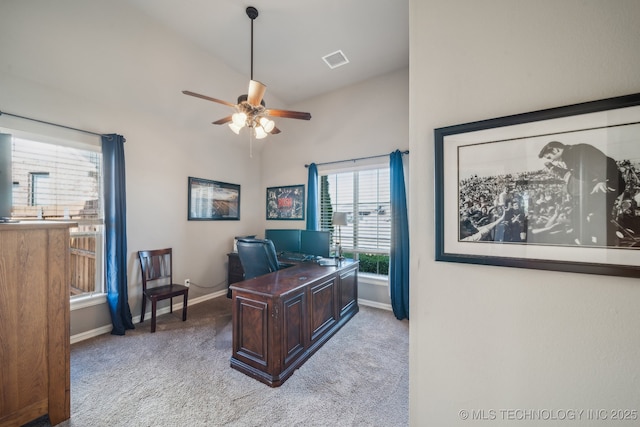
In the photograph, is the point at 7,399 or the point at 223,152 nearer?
the point at 7,399

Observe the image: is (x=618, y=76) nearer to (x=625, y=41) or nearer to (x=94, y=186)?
(x=625, y=41)

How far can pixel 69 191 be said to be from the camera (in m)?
2.67

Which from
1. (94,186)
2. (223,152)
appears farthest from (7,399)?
(223,152)

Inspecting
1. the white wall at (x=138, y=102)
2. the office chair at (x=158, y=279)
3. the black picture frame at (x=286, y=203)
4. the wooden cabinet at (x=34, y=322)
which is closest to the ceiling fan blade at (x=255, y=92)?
the white wall at (x=138, y=102)

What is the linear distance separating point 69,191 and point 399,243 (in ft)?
13.6

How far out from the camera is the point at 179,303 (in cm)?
362

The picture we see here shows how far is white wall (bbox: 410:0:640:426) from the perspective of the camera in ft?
2.55

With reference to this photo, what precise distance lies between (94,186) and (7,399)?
2228 mm

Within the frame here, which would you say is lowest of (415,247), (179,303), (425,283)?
(179,303)

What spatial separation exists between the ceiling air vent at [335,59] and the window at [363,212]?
1.59 m

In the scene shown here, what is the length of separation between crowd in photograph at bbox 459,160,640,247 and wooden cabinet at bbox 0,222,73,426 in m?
2.51

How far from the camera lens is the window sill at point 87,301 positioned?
2633 mm

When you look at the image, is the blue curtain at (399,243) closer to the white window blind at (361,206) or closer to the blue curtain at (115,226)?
the white window blind at (361,206)

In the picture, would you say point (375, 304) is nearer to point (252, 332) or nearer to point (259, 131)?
point (252, 332)
